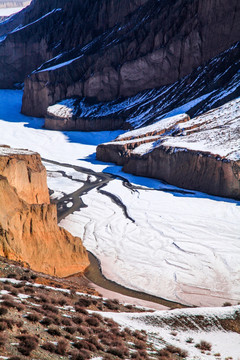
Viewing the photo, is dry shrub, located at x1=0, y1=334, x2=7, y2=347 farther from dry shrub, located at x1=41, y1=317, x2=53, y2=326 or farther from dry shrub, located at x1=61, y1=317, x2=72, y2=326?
dry shrub, located at x1=61, y1=317, x2=72, y2=326

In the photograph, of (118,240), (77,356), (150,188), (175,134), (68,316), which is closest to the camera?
(77,356)

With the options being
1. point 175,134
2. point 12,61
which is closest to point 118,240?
point 175,134

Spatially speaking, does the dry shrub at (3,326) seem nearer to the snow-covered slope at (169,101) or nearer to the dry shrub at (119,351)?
the dry shrub at (119,351)

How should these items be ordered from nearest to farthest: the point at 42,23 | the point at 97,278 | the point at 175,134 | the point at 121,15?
the point at 97,278 < the point at 175,134 < the point at 121,15 < the point at 42,23

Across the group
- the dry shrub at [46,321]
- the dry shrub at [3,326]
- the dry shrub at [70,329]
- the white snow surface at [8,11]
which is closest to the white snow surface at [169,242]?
the dry shrub at [70,329]

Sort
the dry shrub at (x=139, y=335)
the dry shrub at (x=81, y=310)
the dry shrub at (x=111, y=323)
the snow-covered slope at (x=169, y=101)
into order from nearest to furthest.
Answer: the dry shrub at (x=139, y=335), the dry shrub at (x=111, y=323), the dry shrub at (x=81, y=310), the snow-covered slope at (x=169, y=101)

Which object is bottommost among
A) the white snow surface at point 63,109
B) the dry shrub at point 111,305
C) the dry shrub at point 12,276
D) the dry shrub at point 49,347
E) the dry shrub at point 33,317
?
the dry shrub at point 111,305

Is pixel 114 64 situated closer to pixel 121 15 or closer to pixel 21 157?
pixel 121 15
